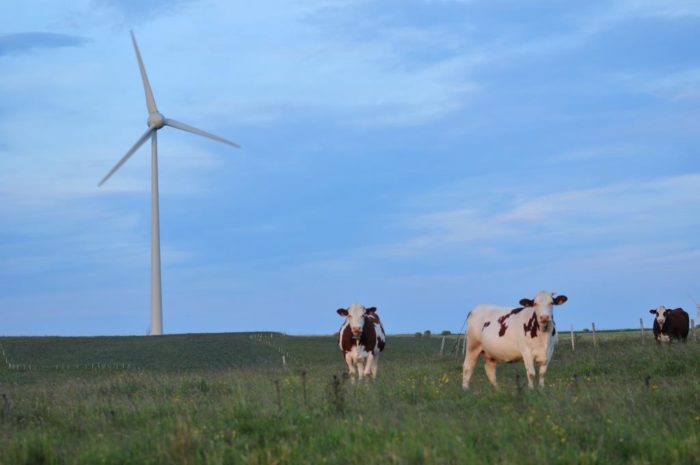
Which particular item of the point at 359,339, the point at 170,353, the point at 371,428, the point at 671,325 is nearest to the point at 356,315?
the point at 359,339

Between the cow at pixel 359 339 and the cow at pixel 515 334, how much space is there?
2695mm

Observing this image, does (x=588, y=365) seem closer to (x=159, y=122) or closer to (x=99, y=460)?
(x=99, y=460)

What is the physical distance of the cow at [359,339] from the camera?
21500 millimetres

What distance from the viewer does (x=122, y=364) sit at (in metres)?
43.5

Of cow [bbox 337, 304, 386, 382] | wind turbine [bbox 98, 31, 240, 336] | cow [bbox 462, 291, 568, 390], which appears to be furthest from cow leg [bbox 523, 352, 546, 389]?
wind turbine [bbox 98, 31, 240, 336]

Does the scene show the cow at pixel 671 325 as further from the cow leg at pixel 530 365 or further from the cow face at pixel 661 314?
the cow leg at pixel 530 365

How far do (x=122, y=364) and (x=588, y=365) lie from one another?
27.4m

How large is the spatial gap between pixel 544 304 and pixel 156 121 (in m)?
42.7

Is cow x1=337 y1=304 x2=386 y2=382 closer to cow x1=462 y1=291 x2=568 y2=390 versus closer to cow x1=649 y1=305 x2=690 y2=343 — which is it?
cow x1=462 y1=291 x2=568 y2=390

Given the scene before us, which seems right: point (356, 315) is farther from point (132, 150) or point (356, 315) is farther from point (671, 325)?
point (132, 150)

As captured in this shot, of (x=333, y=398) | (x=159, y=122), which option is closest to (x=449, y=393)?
(x=333, y=398)

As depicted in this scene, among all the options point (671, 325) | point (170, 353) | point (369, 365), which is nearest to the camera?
point (369, 365)

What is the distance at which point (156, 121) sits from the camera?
5681 centimetres

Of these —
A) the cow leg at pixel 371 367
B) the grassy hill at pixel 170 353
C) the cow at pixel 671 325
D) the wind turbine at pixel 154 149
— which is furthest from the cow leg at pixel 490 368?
the wind turbine at pixel 154 149
